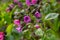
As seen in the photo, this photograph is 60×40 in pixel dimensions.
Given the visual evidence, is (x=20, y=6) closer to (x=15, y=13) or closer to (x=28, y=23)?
(x=15, y=13)

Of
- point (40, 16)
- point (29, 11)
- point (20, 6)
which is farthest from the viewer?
point (20, 6)

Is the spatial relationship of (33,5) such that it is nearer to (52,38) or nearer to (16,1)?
(16,1)

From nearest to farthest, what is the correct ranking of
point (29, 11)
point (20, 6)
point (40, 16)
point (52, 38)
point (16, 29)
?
point (52, 38) < point (16, 29) < point (40, 16) < point (29, 11) < point (20, 6)

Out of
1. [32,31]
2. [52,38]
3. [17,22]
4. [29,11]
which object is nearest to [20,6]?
[29,11]

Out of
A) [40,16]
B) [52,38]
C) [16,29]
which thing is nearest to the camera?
[52,38]

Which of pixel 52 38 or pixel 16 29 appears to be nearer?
pixel 52 38

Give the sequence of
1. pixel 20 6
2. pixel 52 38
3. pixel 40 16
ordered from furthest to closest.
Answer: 1. pixel 20 6
2. pixel 40 16
3. pixel 52 38

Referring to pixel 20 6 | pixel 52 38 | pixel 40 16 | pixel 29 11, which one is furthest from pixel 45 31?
pixel 20 6

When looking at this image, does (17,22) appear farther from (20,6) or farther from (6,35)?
(20,6)
